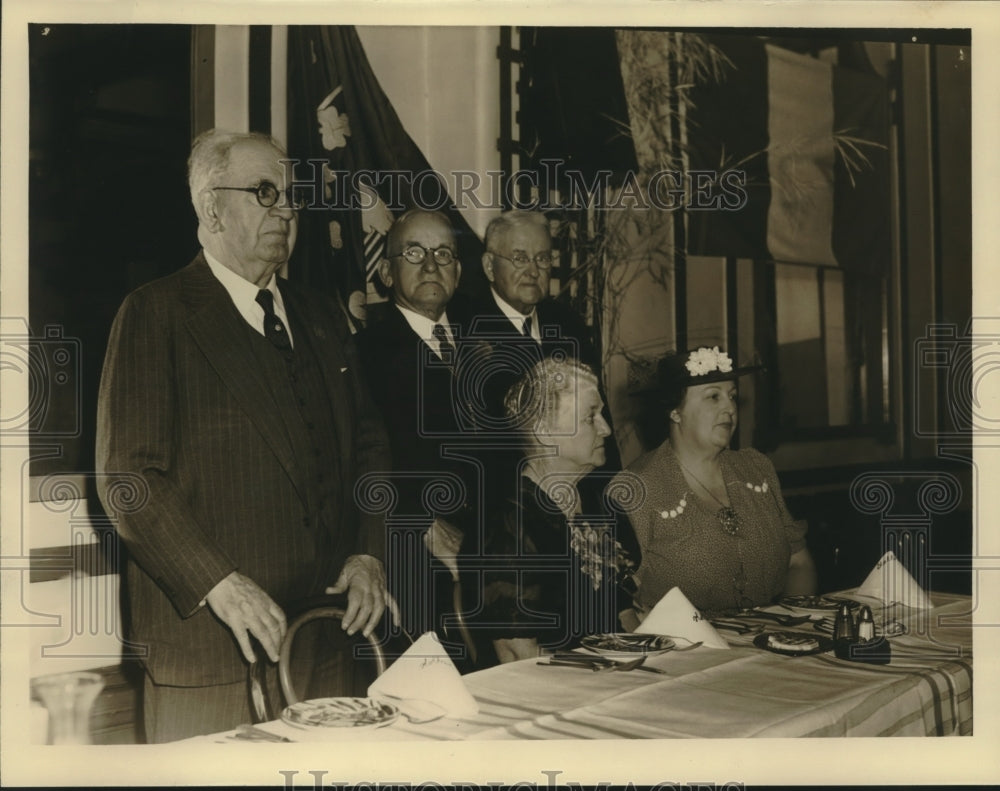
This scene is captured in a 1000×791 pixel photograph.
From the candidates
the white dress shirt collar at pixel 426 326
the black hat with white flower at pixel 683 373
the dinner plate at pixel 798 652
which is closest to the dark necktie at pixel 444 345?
the white dress shirt collar at pixel 426 326

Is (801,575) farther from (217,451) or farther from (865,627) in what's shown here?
(217,451)

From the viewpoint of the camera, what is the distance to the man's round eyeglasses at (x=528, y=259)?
3.80 meters

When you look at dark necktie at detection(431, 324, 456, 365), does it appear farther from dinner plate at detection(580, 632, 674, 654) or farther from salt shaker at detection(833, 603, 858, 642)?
salt shaker at detection(833, 603, 858, 642)

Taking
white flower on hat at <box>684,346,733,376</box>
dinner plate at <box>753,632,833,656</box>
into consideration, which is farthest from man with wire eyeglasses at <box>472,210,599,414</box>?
dinner plate at <box>753,632,833,656</box>

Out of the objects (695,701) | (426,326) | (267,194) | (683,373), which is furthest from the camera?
(683,373)

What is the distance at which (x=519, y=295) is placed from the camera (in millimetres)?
3812

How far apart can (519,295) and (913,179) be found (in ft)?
4.86

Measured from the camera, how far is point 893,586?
3943mm

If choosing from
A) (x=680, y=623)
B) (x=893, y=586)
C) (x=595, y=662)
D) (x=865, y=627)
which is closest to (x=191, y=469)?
(x=595, y=662)

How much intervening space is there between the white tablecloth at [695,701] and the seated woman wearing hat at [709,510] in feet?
0.70

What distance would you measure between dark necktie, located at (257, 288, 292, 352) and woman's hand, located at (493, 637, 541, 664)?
122cm

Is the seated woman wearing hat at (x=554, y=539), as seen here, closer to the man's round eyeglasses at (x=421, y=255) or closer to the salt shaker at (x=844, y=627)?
the man's round eyeglasses at (x=421, y=255)

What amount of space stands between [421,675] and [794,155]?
2209 millimetres

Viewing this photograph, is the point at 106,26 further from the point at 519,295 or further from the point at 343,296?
the point at 519,295
